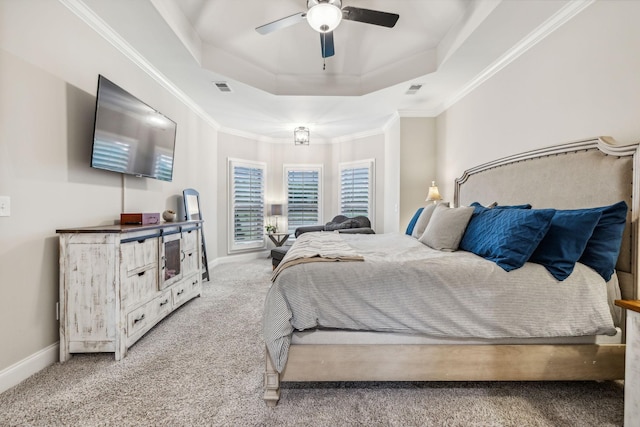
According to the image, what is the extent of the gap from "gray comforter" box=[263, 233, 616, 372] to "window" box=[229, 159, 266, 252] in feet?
14.6

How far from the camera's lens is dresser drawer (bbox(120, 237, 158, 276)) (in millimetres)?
2043

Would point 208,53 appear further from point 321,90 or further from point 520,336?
point 520,336

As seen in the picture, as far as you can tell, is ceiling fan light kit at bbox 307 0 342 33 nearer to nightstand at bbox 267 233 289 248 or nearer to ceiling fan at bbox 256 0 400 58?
ceiling fan at bbox 256 0 400 58

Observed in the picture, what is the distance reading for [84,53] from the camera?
2244mm

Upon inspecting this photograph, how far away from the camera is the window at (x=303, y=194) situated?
641cm

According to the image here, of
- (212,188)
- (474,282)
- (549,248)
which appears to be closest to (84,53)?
(212,188)

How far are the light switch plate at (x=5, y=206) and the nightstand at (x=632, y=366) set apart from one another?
11.6ft

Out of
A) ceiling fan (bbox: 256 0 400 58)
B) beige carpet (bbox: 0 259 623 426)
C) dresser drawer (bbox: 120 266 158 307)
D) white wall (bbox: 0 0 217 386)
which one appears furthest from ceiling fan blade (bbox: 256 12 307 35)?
beige carpet (bbox: 0 259 623 426)

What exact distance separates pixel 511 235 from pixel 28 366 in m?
3.37

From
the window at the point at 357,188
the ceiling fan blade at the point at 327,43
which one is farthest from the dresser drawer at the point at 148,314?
the window at the point at 357,188

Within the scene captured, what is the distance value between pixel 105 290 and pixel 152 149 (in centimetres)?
161

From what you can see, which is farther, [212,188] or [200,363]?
[212,188]

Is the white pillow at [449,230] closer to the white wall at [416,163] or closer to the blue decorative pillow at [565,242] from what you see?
the blue decorative pillow at [565,242]

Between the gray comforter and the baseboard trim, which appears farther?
the baseboard trim
